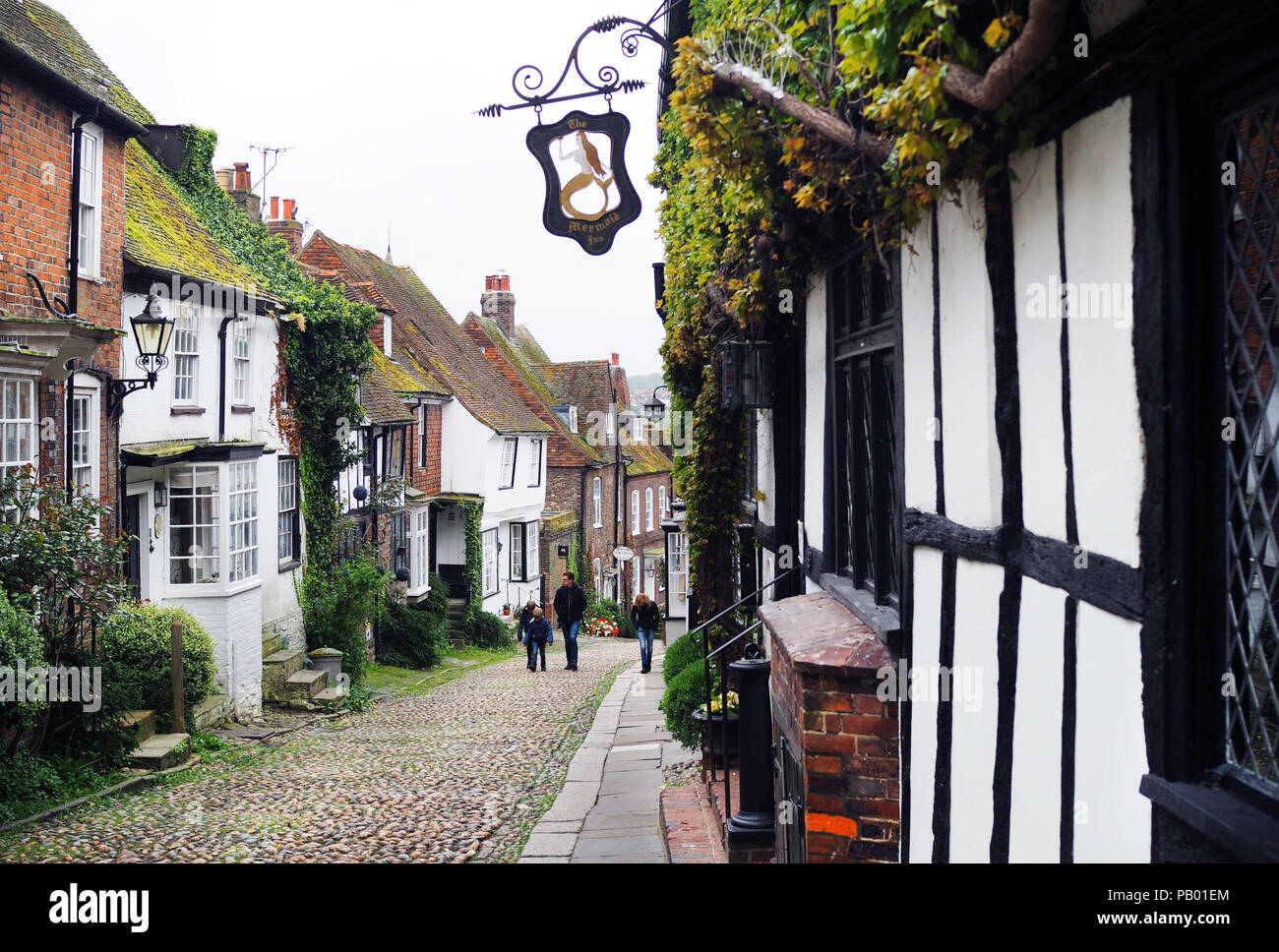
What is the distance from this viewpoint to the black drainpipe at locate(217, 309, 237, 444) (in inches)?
600

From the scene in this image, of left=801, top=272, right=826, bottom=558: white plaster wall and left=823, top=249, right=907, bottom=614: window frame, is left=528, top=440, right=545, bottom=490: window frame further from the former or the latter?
left=823, top=249, right=907, bottom=614: window frame

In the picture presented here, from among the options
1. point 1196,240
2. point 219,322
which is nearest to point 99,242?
point 219,322

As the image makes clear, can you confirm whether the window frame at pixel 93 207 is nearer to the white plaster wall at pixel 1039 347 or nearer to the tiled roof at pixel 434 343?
the white plaster wall at pixel 1039 347

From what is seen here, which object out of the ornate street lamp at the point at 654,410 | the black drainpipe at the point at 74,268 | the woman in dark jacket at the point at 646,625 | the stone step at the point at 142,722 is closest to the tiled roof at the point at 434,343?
the woman in dark jacket at the point at 646,625

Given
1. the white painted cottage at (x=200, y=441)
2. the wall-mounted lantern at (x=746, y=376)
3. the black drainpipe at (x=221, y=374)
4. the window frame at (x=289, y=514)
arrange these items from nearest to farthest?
the wall-mounted lantern at (x=746, y=376)
the white painted cottage at (x=200, y=441)
the black drainpipe at (x=221, y=374)
the window frame at (x=289, y=514)

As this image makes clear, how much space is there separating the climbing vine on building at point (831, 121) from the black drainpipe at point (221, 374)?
9.48m

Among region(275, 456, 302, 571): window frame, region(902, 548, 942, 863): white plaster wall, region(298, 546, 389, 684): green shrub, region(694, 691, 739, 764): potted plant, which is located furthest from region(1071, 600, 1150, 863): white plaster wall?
region(298, 546, 389, 684): green shrub

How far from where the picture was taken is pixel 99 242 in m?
12.4

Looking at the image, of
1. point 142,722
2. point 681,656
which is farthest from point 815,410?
point 142,722

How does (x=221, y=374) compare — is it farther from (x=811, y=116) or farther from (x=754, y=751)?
(x=811, y=116)

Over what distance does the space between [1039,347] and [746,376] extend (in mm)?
4312

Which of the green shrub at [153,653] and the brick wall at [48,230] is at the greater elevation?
the brick wall at [48,230]

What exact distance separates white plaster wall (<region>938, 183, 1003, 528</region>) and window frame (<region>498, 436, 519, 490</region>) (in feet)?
89.8

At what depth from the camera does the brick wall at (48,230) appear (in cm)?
1067
